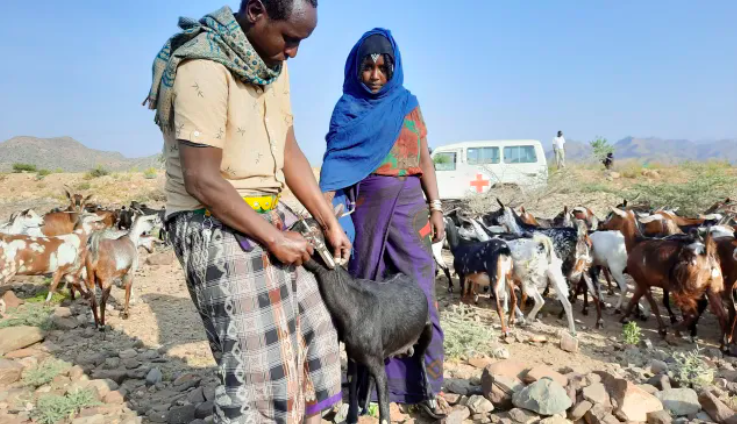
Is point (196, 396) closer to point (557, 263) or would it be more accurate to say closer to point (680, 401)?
point (680, 401)

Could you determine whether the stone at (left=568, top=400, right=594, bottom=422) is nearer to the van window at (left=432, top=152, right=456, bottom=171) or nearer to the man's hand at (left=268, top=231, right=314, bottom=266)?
the man's hand at (left=268, top=231, right=314, bottom=266)

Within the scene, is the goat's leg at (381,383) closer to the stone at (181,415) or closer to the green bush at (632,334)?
the stone at (181,415)

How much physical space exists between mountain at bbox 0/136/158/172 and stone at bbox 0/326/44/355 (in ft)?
168

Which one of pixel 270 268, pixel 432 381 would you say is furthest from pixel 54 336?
pixel 270 268

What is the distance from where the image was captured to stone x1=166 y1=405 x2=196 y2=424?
3.34 m

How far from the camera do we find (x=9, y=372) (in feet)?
13.7

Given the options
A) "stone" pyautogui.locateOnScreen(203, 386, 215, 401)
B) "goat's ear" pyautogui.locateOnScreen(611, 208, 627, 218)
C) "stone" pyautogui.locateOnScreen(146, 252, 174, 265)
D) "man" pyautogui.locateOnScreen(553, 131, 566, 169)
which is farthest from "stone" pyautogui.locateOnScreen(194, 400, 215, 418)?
"man" pyautogui.locateOnScreen(553, 131, 566, 169)

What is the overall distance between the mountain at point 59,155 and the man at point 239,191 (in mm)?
55154

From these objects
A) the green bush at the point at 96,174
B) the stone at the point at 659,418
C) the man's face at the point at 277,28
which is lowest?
the stone at the point at 659,418

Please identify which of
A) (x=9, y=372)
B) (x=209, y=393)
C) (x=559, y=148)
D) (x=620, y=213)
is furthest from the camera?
(x=559, y=148)

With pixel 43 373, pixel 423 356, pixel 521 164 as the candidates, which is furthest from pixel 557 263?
pixel 521 164

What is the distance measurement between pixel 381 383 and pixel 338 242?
95 centimetres

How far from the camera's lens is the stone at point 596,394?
3.23 m

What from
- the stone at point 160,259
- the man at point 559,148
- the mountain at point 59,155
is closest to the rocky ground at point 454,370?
the stone at point 160,259
